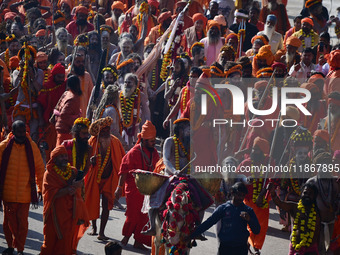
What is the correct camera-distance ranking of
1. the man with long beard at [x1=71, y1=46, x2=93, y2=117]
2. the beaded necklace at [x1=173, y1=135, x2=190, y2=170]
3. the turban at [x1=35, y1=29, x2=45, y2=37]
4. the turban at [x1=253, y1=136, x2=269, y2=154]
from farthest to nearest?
the turban at [x1=35, y1=29, x2=45, y2=37]
the man with long beard at [x1=71, y1=46, x2=93, y2=117]
the turban at [x1=253, y1=136, x2=269, y2=154]
the beaded necklace at [x1=173, y1=135, x2=190, y2=170]

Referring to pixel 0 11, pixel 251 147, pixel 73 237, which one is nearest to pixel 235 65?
pixel 251 147

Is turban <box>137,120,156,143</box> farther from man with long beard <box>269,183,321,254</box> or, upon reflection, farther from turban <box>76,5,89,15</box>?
turban <box>76,5,89,15</box>

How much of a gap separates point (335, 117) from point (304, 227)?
12.9ft

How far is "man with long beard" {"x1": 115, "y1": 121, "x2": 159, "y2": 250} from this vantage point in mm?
14398

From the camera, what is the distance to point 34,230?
14.9m

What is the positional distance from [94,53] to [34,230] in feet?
21.8

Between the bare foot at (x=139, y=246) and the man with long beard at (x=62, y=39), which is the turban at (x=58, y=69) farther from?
the bare foot at (x=139, y=246)

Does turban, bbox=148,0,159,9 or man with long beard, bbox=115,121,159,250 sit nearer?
man with long beard, bbox=115,121,159,250

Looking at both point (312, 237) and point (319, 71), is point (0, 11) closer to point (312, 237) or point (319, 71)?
point (319, 71)

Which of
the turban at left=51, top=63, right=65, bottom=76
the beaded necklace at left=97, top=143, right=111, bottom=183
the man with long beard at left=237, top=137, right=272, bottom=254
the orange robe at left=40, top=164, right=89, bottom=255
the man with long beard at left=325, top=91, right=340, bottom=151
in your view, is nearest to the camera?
the orange robe at left=40, top=164, right=89, bottom=255

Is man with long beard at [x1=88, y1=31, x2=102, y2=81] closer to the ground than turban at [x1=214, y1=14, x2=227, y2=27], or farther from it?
closer to the ground

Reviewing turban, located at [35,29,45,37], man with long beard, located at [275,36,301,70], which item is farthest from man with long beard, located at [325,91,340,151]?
turban, located at [35,29,45,37]

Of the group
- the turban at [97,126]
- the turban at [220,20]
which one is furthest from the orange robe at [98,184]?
the turban at [220,20]

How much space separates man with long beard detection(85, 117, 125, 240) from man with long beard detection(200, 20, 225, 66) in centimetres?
608
